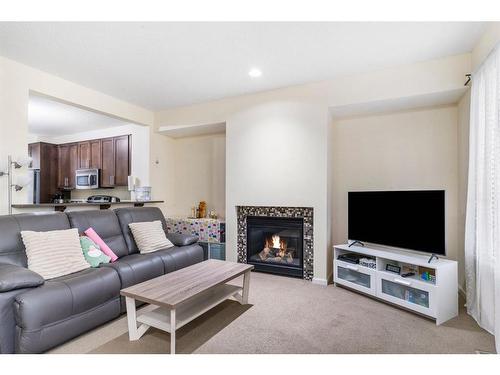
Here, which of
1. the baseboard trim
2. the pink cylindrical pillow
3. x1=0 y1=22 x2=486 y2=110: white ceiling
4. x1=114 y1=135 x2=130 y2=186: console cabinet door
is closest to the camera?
x1=0 y1=22 x2=486 y2=110: white ceiling

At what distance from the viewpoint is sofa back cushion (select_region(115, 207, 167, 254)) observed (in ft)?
10.8

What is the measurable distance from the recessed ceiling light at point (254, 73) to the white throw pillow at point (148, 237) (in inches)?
89.5

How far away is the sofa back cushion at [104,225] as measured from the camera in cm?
288

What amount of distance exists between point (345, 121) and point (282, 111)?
0.92 m

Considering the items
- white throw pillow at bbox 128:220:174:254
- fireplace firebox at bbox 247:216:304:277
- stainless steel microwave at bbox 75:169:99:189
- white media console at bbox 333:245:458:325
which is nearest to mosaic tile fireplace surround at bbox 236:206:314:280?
fireplace firebox at bbox 247:216:304:277

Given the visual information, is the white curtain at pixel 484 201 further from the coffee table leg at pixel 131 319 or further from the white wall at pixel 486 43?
the coffee table leg at pixel 131 319

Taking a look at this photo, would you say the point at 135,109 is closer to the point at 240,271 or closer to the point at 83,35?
the point at 83,35

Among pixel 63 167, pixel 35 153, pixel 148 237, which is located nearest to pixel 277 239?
pixel 148 237

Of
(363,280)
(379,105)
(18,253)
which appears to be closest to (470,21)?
(379,105)

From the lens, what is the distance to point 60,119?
4.97 metres

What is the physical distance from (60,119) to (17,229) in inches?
133

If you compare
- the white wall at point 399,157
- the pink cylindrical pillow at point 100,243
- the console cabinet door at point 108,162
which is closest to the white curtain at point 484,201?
the white wall at point 399,157

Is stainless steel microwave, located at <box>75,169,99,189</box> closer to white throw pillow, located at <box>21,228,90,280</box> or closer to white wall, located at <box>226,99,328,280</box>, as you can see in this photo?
white wall, located at <box>226,99,328,280</box>

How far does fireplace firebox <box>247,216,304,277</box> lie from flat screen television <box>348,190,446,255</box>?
0.76 meters
